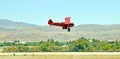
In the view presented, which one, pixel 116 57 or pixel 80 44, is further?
pixel 80 44

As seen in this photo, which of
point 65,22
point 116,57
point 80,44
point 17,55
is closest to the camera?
point 65,22

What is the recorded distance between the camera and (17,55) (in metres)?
74.7

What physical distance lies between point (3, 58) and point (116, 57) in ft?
61.5

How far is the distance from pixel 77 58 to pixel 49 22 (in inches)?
1681

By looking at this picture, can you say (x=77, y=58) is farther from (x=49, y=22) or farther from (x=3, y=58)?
(x=49, y=22)

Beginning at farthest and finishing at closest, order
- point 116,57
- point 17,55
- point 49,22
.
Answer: point 17,55
point 116,57
point 49,22

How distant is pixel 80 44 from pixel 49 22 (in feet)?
248

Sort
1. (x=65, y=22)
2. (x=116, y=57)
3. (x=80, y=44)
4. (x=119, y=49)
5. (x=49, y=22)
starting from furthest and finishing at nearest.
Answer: (x=80, y=44), (x=119, y=49), (x=116, y=57), (x=49, y=22), (x=65, y=22)

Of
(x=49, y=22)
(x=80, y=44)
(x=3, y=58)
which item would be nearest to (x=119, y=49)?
(x=80, y=44)

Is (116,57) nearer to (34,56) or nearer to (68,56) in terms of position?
(68,56)

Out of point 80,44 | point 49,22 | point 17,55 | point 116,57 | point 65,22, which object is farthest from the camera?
point 80,44

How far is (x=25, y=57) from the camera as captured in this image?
238 feet

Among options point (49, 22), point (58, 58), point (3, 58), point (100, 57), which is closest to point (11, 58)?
point (3, 58)

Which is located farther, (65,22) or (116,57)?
(116,57)
